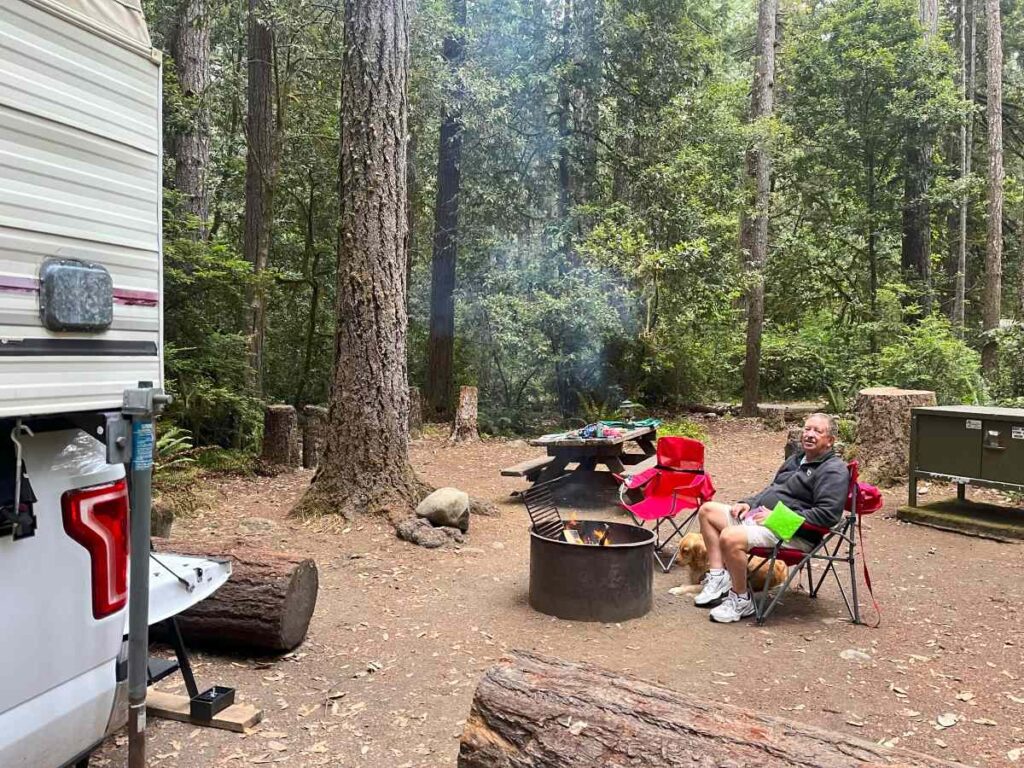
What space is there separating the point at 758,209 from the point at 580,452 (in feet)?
26.2

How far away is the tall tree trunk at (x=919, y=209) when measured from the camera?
1480 centimetres

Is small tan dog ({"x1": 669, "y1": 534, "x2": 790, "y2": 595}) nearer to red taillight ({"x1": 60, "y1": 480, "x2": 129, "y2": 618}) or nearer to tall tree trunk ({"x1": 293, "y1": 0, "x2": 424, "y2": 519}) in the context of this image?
tall tree trunk ({"x1": 293, "y1": 0, "x2": 424, "y2": 519})

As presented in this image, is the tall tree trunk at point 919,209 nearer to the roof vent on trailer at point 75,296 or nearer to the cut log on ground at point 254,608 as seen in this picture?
the cut log on ground at point 254,608

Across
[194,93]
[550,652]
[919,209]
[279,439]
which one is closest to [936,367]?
[919,209]

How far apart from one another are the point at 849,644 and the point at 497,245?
1067cm

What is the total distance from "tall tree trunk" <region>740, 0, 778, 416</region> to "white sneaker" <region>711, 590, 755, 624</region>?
9.77m

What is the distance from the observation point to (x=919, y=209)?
15.4 meters

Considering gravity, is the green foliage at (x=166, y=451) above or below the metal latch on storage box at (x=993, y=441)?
below

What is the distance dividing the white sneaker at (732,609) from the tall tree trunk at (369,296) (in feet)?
9.82

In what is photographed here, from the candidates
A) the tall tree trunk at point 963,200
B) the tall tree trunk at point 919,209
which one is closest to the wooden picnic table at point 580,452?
the tall tree trunk at point 919,209

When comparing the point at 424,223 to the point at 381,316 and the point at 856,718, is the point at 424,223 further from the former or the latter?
the point at 856,718

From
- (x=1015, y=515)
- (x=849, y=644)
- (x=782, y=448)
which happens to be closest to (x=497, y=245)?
(x=782, y=448)

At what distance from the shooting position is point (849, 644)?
14.0ft

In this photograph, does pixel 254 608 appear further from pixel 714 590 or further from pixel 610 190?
pixel 610 190
